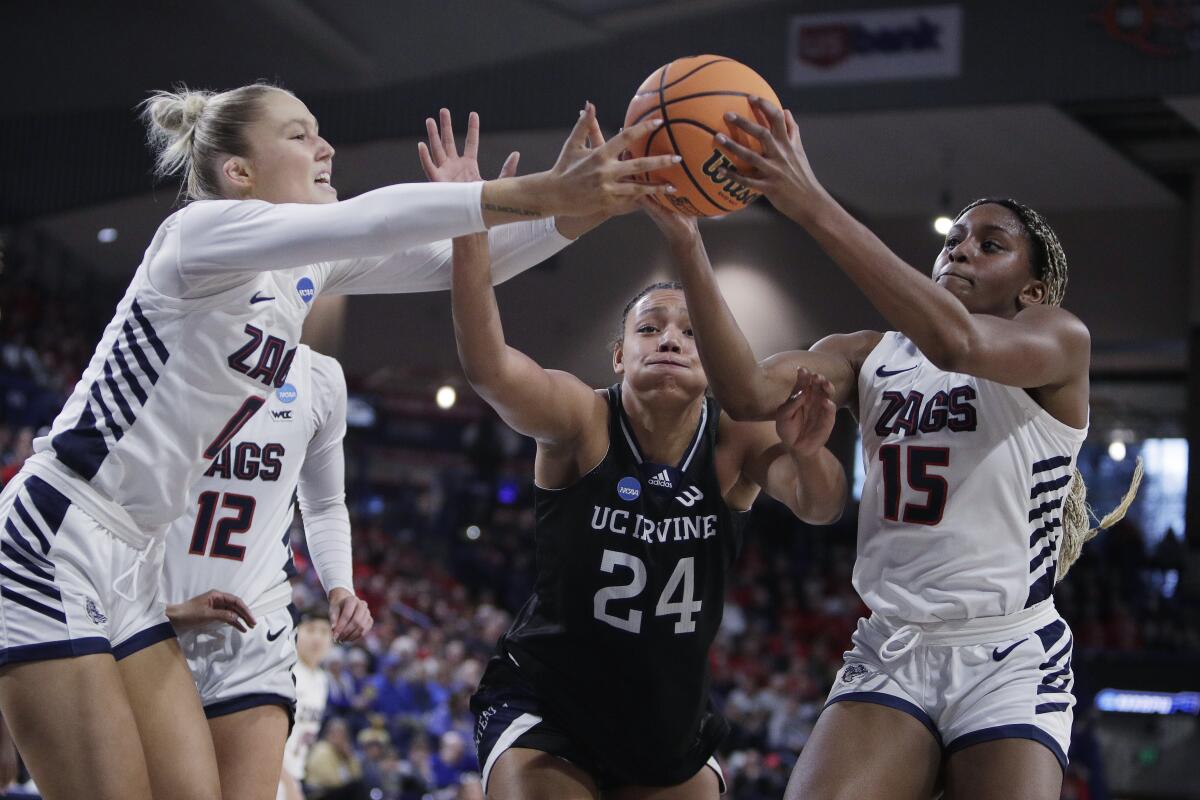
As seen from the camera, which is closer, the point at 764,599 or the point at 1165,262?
the point at 1165,262

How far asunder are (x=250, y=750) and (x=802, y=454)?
73.1 inches

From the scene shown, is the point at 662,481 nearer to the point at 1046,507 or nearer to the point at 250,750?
the point at 1046,507

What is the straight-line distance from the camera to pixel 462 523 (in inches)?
→ 773

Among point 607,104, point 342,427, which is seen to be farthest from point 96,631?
point 607,104

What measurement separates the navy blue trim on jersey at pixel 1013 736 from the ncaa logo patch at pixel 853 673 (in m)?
0.31

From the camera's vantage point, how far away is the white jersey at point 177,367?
116 inches

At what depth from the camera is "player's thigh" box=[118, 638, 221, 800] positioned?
118 inches

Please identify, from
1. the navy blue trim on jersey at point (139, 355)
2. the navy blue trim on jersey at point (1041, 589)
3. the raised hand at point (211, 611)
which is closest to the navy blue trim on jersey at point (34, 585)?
the navy blue trim on jersey at point (139, 355)

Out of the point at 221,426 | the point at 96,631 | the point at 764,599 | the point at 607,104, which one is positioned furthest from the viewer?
the point at 764,599

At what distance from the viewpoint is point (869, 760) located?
10.4 ft

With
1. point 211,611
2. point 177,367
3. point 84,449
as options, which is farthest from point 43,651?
point 211,611

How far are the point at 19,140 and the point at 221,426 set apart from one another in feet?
42.6

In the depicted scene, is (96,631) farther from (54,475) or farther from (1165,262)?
(1165,262)

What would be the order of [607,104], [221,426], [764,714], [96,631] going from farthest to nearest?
[764,714]
[607,104]
[221,426]
[96,631]
